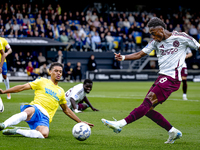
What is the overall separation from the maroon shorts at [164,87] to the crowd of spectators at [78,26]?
2233 cm

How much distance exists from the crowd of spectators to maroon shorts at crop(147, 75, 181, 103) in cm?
2233

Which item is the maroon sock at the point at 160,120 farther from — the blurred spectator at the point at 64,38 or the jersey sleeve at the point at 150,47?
the blurred spectator at the point at 64,38

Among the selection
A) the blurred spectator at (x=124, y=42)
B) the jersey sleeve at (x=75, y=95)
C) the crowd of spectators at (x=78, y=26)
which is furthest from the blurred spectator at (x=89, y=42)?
the jersey sleeve at (x=75, y=95)

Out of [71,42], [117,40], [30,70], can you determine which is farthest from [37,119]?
[117,40]

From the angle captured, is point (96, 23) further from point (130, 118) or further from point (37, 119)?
point (130, 118)

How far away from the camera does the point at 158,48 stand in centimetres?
586

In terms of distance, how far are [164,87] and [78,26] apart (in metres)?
24.8

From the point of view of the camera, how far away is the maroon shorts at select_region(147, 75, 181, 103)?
554cm

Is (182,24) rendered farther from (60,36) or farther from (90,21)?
(60,36)

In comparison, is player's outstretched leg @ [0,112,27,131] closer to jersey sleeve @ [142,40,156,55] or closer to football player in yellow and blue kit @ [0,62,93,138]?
football player in yellow and blue kit @ [0,62,93,138]

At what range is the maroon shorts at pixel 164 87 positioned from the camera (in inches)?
218

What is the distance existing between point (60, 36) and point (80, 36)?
1.72 m

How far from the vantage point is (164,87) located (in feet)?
18.2

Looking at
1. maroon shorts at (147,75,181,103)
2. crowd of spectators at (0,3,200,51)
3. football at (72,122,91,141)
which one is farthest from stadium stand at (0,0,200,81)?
maroon shorts at (147,75,181,103)
